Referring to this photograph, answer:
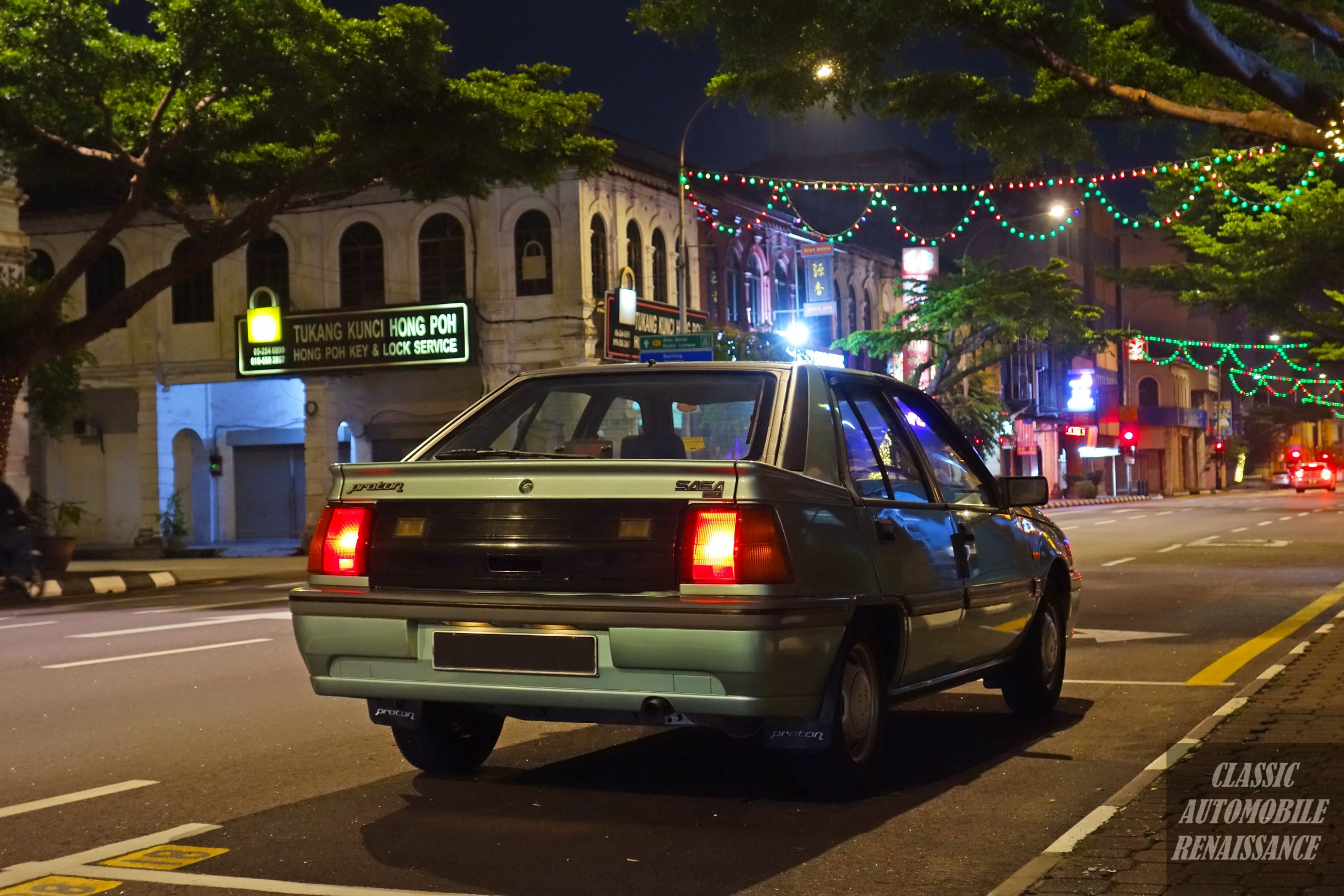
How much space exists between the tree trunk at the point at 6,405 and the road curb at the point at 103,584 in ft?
6.31

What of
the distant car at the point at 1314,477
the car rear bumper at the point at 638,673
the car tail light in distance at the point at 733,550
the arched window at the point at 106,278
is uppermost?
the arched window at the point at 106,278

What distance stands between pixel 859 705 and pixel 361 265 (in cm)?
3313

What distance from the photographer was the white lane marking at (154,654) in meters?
11.4

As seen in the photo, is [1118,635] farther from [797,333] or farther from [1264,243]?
[797,333]

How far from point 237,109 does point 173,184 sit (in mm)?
2827


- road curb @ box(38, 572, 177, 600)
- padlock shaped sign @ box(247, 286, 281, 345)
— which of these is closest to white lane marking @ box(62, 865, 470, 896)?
road curb @ box(38, 572, 177, 600)

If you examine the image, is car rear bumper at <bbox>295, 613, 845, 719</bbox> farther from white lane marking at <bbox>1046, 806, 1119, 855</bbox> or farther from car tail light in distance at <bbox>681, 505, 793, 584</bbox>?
white lane marking at <bbox>1046, 806, 1119, 855</bbox>

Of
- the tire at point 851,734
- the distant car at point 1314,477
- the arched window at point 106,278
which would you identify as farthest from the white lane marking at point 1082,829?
the distant car at point 1314,477

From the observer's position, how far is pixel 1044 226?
81.7 m

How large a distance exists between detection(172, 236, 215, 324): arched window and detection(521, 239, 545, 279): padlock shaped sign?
816 centimetres

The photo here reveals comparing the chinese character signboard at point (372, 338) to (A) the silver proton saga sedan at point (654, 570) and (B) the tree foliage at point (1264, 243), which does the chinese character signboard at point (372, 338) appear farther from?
(A) the silver proton saga sedan at point (654, 570)

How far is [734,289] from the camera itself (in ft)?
145

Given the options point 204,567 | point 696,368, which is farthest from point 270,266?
point 696,368

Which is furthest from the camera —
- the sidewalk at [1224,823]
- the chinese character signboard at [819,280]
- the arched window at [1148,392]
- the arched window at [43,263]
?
the arched window at [1148,392]
